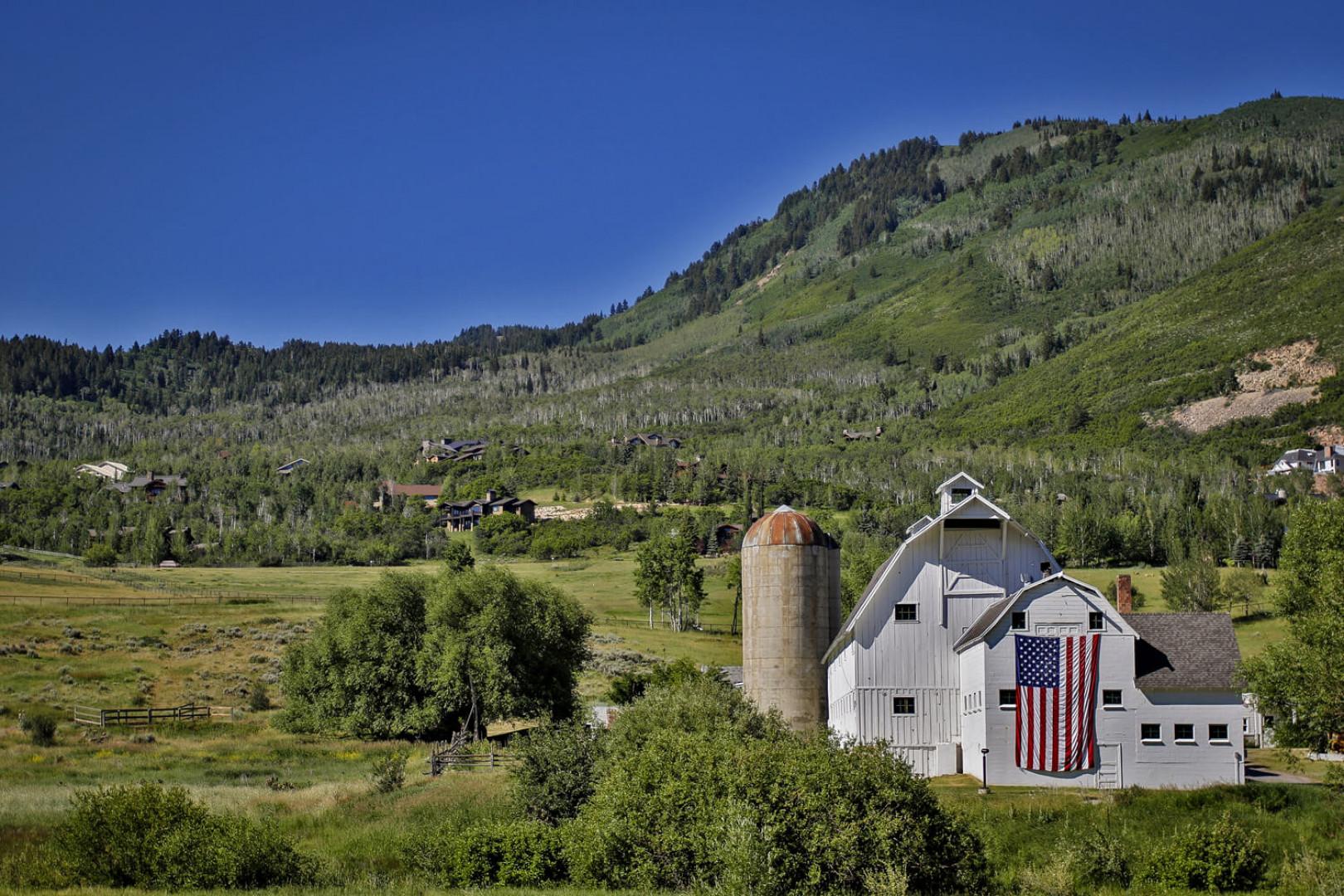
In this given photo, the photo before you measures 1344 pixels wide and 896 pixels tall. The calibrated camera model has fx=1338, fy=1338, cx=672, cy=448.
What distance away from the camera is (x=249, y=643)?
96688 mm

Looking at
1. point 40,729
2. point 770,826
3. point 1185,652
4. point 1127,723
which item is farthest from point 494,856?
point 40,729

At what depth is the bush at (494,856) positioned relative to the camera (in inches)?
1438

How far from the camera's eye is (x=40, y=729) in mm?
60594

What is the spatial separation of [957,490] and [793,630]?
9.06 m

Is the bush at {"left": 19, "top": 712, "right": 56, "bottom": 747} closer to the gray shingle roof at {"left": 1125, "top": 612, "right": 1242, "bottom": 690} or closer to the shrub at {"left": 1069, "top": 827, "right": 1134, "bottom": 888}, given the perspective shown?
the shrub at {"left": 1069, "top": 827, "right": 1134, "bottom": 888}

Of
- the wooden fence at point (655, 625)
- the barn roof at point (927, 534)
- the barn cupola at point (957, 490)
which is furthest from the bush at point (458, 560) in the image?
the barn cupola at point (957, 490)

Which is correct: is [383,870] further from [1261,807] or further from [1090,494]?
[1090,494]

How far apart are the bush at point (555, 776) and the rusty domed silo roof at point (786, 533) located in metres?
13.5

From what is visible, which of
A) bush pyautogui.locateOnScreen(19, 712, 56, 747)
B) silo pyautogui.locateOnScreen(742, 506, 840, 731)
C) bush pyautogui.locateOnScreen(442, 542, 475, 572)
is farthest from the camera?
bush pyautogui.locateOnScreen(442, 542, 475, 572)

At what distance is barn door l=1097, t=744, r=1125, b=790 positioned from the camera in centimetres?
4700

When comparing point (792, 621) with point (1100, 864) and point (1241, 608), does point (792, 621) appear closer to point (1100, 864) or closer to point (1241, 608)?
point (1100, 864)

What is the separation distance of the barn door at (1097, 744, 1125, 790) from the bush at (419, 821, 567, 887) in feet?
66.3

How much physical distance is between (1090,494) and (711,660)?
10983 cm

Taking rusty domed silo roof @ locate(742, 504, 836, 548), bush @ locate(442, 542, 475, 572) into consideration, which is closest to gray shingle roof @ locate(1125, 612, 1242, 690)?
rusty domed silo roof @ locate(742, 504, 836, 548)
